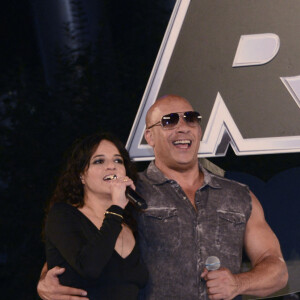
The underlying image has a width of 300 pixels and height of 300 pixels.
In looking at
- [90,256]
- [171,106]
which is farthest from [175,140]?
[90,256]

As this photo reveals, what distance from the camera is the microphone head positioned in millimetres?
2730

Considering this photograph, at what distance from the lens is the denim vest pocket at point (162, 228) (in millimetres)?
3043

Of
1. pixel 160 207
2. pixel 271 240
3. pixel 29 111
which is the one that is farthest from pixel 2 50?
pixel 271 240

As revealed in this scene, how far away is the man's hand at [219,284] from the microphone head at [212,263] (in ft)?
0.08

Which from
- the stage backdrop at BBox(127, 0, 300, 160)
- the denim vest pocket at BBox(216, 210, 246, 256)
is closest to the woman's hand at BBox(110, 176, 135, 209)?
the denim vest pocket at BBox(216, 210, 246, 256)

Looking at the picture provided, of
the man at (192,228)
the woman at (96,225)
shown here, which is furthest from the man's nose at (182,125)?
the woman at (96,225)

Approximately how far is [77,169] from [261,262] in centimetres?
107

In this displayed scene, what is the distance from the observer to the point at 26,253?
456 centimetres

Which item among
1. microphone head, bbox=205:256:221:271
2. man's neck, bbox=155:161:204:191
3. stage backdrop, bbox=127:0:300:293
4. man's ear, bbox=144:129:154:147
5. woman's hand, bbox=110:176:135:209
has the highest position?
stage backdrop, bbox=127:0:300:293

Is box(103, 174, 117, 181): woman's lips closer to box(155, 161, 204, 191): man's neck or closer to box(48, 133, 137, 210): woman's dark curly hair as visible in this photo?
box(48, 133, 137, 210): woman's dark curly hair

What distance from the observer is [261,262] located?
10.3 ft

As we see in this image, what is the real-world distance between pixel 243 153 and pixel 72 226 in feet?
4.54

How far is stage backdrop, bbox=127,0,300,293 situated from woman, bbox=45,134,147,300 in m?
0.87

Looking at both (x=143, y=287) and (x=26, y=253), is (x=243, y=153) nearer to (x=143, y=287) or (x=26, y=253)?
(x=143, y=287)
